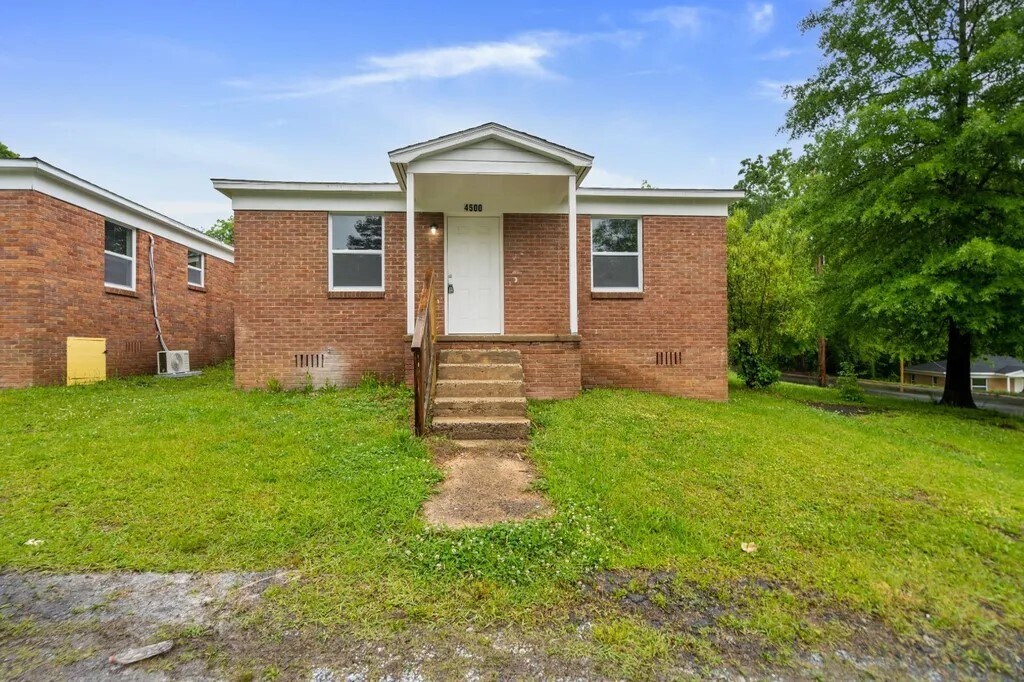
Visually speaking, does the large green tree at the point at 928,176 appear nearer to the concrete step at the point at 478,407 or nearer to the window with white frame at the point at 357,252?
the concrete step at the point at 478,407

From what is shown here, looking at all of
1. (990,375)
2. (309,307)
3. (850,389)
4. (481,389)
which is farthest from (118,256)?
(990,375)

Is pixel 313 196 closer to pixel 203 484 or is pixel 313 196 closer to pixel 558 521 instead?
pixel 203 484

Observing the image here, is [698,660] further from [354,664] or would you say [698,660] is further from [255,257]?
[255,257]

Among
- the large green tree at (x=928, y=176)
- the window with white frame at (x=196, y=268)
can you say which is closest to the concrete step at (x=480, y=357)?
the large green tree at (x=928, y=176)

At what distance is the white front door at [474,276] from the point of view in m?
8.42

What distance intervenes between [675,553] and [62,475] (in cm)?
512

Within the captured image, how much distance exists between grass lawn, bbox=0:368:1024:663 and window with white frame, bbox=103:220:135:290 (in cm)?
524

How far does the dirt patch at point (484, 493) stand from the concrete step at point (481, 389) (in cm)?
125

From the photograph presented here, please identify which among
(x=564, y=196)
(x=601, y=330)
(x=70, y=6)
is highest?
(x=70, y=6)

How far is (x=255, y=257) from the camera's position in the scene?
26.4 feet

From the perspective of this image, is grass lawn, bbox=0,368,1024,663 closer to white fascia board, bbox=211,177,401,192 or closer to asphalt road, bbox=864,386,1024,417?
white fascia board, bbox=211,177,401,192

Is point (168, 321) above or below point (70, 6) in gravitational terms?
below

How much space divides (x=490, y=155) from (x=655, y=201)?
3.44 meters

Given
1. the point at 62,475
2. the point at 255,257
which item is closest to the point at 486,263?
the point at 255,257
